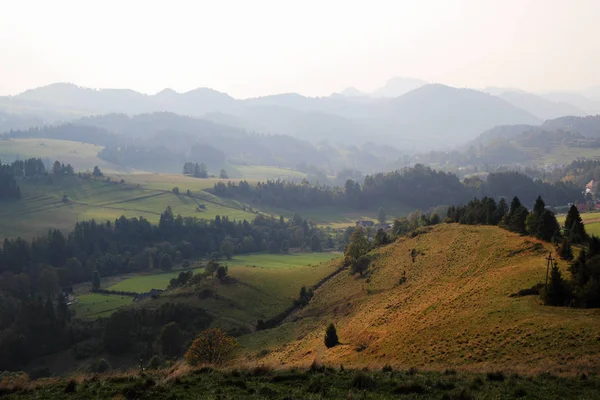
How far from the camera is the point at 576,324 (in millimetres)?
30516

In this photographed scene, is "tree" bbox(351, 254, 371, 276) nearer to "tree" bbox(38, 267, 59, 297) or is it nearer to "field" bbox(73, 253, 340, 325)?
"field" bbox(73, 253, 340, 325)

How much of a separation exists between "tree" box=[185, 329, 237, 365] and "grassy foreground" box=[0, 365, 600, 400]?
53.4 ft

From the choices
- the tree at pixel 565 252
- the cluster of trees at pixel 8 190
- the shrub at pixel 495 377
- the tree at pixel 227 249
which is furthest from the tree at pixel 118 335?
the cluster of trees at pixel 8 190

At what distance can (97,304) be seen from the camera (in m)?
107

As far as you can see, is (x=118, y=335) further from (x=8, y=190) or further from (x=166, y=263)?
(x=8, y=190)

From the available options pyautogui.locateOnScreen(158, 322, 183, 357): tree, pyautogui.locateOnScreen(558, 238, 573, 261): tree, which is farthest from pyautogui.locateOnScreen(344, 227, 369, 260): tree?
pyautogui.locateOnScreen(558, 238, 573, 261): tree

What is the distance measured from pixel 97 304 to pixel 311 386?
3887 inches

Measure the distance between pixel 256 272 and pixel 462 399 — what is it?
88.7m

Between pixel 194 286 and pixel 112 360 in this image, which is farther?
pixel 194 286

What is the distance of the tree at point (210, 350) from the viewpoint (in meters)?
40.9

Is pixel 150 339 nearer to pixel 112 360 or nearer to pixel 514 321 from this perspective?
pixel 112 360

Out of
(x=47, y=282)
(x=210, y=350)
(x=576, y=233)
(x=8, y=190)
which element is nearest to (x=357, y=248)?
(x=576, y=233)

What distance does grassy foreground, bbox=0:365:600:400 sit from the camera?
2055 cm

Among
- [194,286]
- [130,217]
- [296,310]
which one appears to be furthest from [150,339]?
[130,217]
